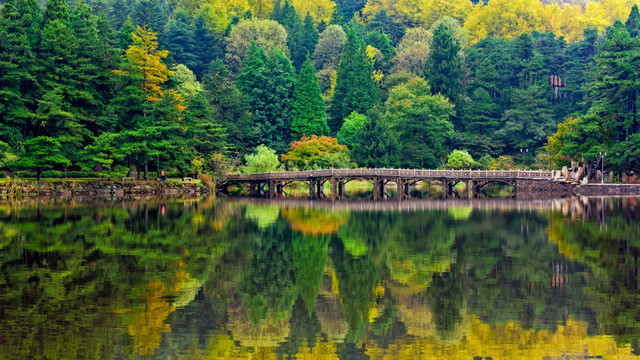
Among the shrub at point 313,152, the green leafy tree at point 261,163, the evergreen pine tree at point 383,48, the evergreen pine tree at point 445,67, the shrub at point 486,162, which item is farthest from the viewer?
the evergreen pine tree at point 383,48

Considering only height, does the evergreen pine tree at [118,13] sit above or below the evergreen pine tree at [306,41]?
above

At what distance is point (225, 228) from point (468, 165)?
5269 centimetres

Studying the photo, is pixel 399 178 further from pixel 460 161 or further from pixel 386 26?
pixel 386 26

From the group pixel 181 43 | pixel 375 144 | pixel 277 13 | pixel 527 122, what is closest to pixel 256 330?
pixel 375 144

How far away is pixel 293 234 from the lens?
34000mm

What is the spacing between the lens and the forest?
68.1 meters

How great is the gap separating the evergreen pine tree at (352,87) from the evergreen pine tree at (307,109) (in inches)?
134

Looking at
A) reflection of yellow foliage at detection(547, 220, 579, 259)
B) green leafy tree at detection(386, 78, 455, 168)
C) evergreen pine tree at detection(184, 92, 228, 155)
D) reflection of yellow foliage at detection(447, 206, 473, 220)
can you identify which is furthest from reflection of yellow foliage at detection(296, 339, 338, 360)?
green leafy tree at detection(386, 78, 455, 168)

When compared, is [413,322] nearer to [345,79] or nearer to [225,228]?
[225,228]

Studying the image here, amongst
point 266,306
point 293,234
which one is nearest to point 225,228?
point 293,234

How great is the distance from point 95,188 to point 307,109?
3128 centimetres

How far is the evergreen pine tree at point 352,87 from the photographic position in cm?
A: 9319

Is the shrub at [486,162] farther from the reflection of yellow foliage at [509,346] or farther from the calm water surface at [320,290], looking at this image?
the reflection of yellow foliage at [509,346]

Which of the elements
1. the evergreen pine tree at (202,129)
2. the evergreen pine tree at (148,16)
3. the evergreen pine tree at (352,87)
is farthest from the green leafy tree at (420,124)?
the evergreen pine tree at (148,16)
